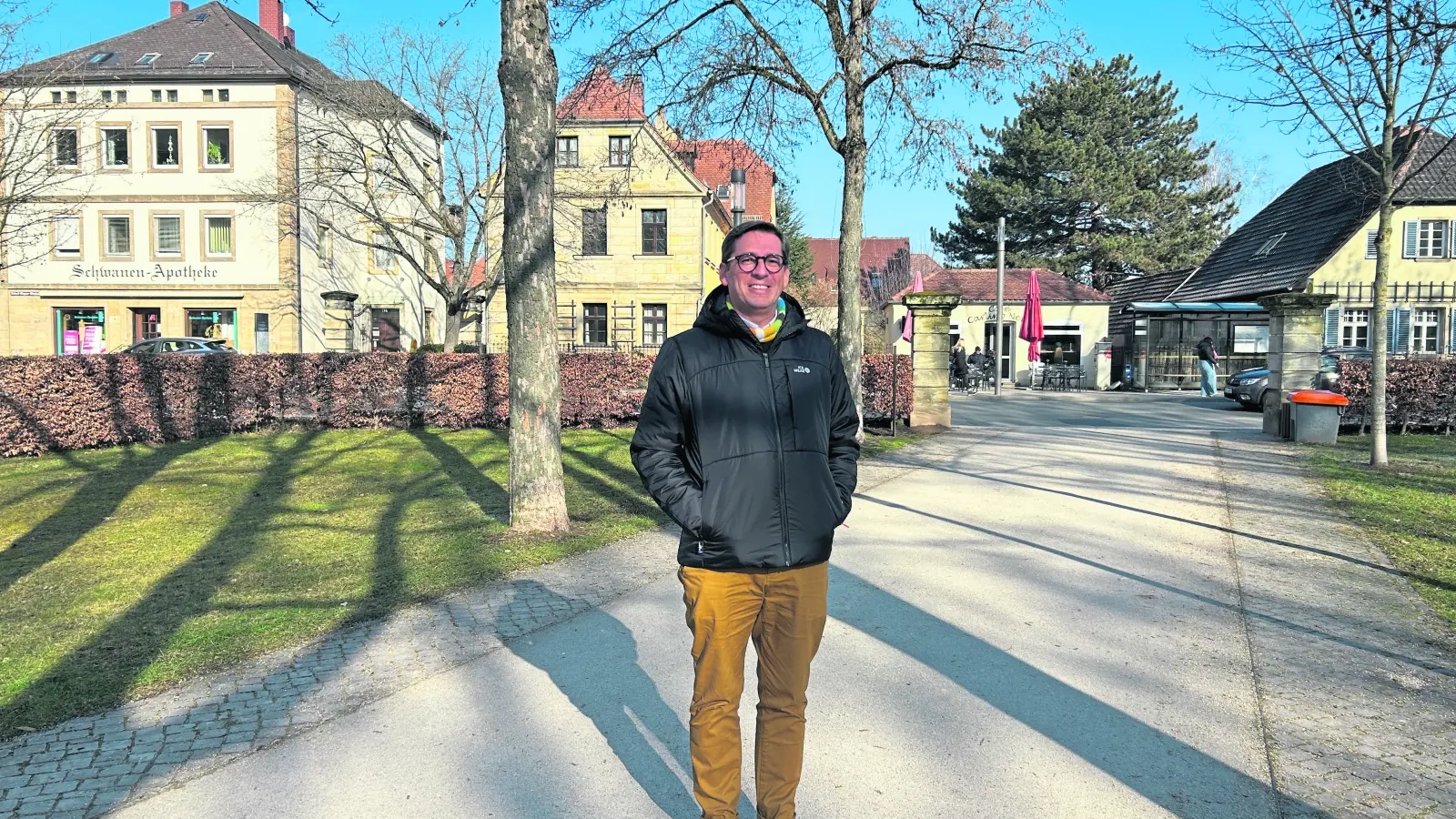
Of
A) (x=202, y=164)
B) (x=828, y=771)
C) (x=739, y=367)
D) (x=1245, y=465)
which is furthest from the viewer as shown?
(x=202, y=164)

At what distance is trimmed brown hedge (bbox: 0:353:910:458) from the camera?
15.9 m

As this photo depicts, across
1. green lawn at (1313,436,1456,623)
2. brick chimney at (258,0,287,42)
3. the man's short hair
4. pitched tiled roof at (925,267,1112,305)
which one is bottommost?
green lawn at (1313,436,1456,623)

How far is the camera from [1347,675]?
4703mm

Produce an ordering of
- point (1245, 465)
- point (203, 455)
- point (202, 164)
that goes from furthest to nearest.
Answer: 1. point (202, 164)
2. point (203, 455)
3. point (1245, 465)

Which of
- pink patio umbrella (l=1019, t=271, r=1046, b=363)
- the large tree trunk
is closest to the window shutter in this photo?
pink patio umbrella (l=1019, t=271, r=1046, b=363)

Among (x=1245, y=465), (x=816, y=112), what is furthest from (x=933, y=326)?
(x=1245, y=465)

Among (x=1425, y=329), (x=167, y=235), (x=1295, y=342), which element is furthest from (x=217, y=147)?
(x=1425, y=329)

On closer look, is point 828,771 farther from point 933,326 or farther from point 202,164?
point 202,164

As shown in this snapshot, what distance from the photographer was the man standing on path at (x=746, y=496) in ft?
9.68

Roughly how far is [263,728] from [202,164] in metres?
41.7

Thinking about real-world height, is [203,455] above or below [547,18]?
below

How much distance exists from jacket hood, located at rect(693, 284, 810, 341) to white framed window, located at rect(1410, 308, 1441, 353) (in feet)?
122

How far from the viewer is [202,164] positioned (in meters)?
39.3

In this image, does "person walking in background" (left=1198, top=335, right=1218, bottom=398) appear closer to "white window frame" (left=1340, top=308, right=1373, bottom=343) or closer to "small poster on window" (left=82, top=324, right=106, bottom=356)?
"white window frame" (left=1340, top=308, right=1373, bottom=343)
